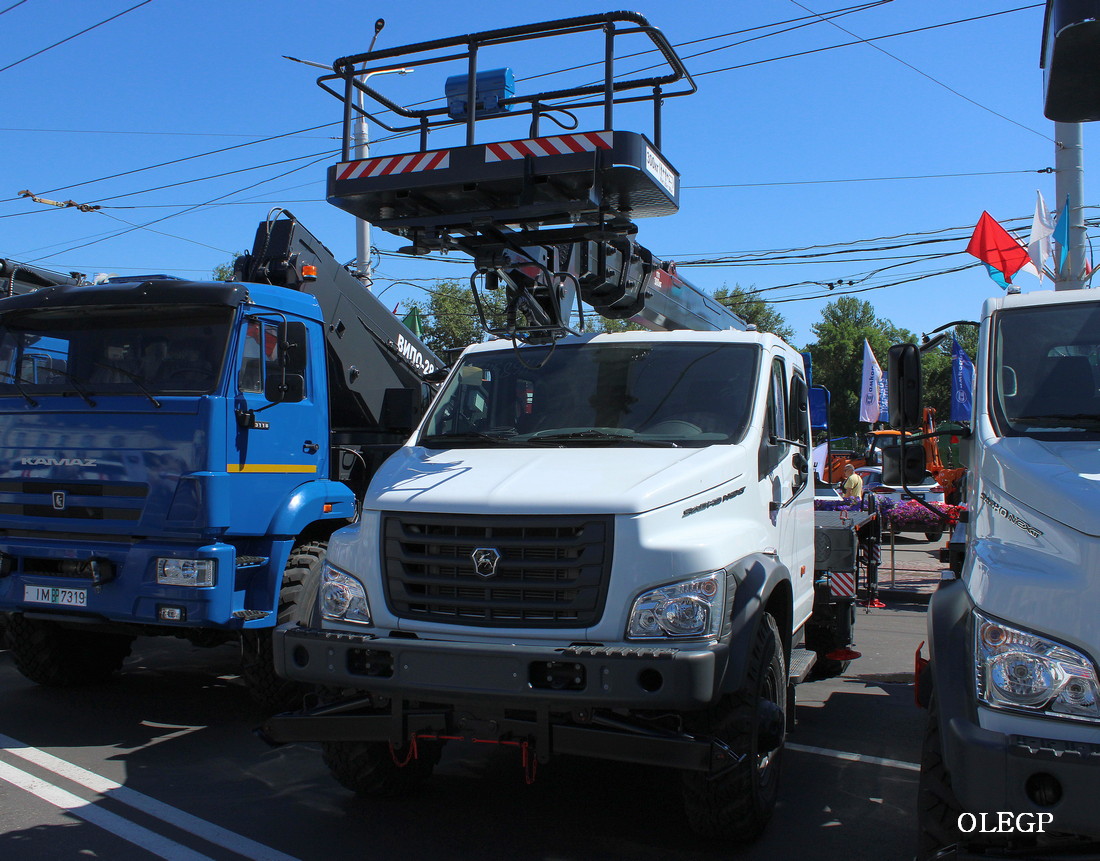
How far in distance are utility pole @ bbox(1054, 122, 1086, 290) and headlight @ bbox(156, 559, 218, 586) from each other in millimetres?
12605

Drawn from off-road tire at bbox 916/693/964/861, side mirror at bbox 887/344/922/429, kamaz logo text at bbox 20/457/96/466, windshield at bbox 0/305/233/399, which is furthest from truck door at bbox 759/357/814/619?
kamaz logo text at bbox 20/457/96/466

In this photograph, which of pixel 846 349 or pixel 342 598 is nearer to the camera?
pixel 342 598

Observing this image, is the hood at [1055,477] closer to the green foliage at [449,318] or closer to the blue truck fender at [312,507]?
the blue truck fender at [312,507]

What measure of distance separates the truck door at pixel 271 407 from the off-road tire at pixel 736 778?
12.0 ft

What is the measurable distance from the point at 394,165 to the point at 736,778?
3.69 metres

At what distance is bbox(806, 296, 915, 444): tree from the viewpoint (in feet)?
183

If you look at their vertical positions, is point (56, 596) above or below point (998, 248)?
below

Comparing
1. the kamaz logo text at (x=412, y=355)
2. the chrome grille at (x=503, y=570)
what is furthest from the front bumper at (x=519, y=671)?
the kamaz logo text at (x=412, y=355)

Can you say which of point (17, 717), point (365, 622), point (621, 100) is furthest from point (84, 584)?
point (621, 100)

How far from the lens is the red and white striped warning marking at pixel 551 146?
508cm

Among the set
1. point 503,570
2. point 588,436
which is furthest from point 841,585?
point 503,570

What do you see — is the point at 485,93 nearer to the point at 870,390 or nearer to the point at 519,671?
the point at 519,671

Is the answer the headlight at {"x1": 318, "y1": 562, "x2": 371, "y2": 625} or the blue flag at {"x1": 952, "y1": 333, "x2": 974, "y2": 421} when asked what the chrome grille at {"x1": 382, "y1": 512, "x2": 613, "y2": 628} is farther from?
the blue flag at {"x1": 952, "y1": 333, "x2": 974, "y2": 421}

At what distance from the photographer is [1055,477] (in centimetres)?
323
